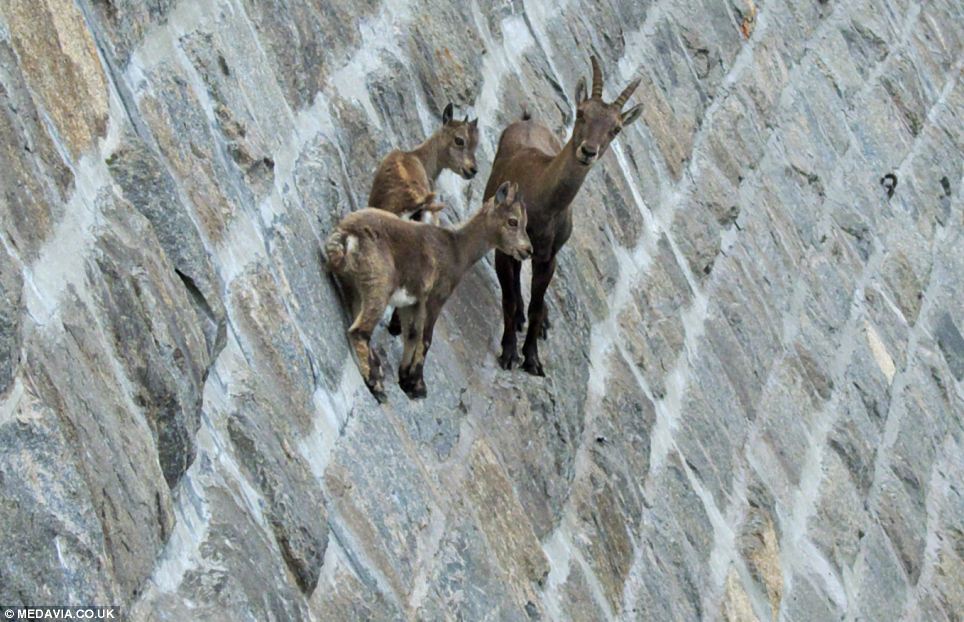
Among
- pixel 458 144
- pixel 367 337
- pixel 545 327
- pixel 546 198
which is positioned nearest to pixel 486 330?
pixel 545 327

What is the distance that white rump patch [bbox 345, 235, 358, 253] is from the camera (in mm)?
6707

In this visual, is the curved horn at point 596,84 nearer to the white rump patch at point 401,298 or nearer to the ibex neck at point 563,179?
the ibex neck at point 563,179

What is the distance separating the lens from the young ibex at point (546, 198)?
8.23 meters

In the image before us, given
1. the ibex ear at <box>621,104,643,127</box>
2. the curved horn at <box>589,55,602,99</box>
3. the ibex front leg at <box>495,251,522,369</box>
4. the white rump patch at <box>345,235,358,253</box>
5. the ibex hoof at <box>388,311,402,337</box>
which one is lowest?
the ibex front leg at <box>495,251,522,369</box>

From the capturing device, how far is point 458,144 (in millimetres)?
8398

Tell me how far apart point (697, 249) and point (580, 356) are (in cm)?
226

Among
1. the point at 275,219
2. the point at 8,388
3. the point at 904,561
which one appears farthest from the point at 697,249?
the point at 8,388

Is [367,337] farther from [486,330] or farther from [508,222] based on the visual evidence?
[486,330]

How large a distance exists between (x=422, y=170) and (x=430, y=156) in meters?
0.27

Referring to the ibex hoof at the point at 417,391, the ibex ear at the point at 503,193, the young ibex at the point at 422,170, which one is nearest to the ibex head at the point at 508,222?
the ibex ear at the point at 503,193

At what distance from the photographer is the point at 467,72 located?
9.01 meters

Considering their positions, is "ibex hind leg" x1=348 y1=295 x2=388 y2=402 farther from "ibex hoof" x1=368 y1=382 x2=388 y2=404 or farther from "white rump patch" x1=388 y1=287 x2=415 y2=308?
"white rump patch" x1=388 y1=287 x2=415 y2=308

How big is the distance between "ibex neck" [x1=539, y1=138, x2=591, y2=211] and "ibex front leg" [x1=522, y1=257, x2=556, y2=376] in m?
0.27

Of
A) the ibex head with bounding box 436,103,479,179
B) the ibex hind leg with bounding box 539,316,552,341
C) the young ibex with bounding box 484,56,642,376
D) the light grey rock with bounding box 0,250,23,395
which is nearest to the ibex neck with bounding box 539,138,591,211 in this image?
the young ibex with bounding box 484,56,642,376
